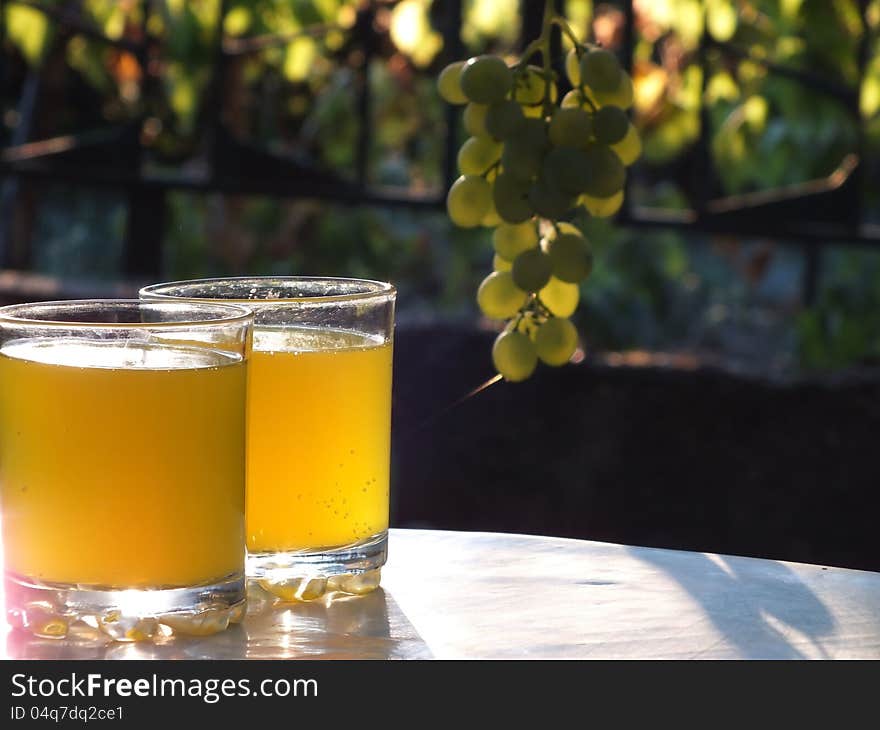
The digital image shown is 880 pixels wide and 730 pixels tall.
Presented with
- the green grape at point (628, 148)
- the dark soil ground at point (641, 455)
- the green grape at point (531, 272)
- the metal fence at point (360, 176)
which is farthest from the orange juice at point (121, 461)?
the dark soil ground at point (641, 455)

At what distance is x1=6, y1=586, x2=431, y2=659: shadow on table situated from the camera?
77 cm

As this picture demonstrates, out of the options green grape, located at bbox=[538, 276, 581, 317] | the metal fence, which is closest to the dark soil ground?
the metal fence

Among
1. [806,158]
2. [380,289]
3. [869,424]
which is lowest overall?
[869,424]

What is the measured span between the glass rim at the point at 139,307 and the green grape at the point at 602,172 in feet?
0.74

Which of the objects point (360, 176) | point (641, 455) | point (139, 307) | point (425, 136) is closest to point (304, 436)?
point (139, 307)

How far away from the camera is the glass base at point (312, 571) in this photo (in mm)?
A: 867

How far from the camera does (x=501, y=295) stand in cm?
95

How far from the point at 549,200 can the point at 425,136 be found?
3.10 meters

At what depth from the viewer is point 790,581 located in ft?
3.09

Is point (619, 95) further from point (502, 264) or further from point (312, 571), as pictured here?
point (312, 571)
